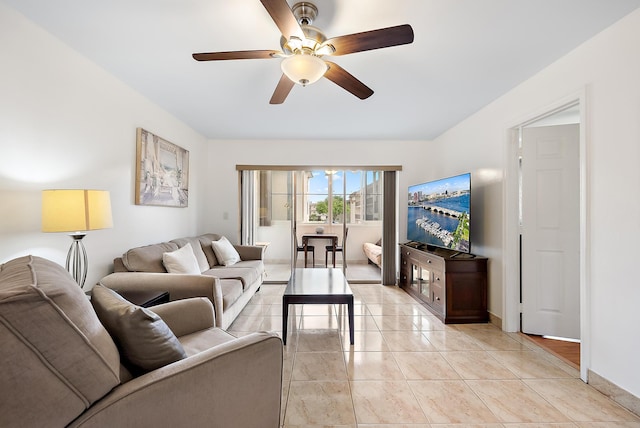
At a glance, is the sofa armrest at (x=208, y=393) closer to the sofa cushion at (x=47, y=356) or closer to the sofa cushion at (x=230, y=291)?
the sofa cushion at (x=47, y=356)

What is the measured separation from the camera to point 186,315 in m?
1.84

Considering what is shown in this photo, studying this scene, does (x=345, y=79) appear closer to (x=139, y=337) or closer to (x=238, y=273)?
(x=139, y=337)

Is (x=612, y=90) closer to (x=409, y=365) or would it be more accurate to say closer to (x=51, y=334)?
(x=409, y=365)

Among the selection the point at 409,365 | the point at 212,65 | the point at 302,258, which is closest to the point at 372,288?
the point at 302,258

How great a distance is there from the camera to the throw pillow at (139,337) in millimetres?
1110

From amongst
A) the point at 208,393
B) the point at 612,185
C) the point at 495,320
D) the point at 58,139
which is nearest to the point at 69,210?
the point at 58,139

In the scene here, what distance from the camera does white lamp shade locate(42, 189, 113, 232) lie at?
6.00 ft

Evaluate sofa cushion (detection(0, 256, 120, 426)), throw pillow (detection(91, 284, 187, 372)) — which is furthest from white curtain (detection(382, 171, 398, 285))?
sofa cushion (detection(0, 256, 120, 426))

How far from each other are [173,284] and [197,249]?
1330 millimetres

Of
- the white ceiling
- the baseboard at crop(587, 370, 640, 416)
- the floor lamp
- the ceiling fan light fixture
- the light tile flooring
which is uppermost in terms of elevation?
the white ceiling

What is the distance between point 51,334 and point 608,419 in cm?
276

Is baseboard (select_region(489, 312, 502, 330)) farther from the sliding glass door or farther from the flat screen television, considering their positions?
the sliding glass door

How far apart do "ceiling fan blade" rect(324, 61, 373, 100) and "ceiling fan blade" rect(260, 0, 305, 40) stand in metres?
0.35

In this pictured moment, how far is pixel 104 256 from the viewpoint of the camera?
2.62 m
